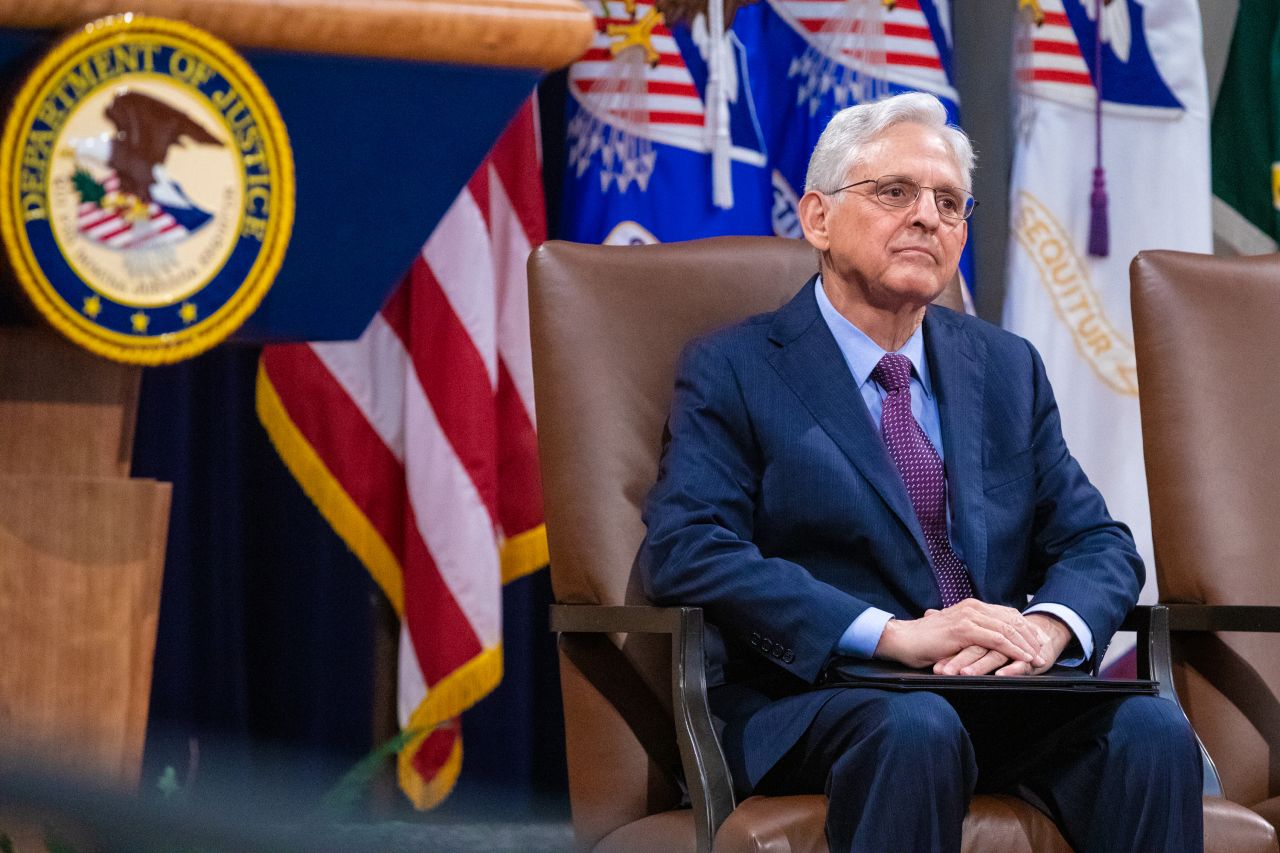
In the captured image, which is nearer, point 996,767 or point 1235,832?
point 1235,832

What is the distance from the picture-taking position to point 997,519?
1905mm

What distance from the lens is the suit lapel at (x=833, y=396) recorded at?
5.99 feet

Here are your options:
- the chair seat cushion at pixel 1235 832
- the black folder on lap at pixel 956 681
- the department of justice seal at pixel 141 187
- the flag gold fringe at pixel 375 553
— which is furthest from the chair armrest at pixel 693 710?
the department of justice seal at pixel 141 187

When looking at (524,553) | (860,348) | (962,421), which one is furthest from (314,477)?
(962,421)

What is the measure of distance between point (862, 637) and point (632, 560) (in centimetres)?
32

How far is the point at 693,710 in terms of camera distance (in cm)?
164

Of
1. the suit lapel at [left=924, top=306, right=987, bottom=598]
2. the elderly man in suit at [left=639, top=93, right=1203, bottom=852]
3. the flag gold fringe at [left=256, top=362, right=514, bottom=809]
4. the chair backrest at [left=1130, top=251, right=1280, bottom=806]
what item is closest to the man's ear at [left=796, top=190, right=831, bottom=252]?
the elderly man in suit at [left=639, top=93, right=1203, bottom=852]

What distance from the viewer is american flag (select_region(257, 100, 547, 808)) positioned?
2693 mm

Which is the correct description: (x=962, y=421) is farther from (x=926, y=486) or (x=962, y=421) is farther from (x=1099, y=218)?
(x=1099, y=218)

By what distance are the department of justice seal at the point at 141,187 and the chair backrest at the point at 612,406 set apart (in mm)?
1335

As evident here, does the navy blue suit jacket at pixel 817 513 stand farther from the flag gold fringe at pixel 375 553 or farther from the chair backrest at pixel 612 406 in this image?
the flag gold fringe at pixel 375 553

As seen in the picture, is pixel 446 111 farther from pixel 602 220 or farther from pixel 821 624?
pixel 602 220

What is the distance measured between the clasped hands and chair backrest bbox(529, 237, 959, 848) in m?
0.31

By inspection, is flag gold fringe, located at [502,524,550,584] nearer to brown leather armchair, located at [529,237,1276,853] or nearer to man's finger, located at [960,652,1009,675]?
brown leather armchair, located at [529,237,1276,853]
